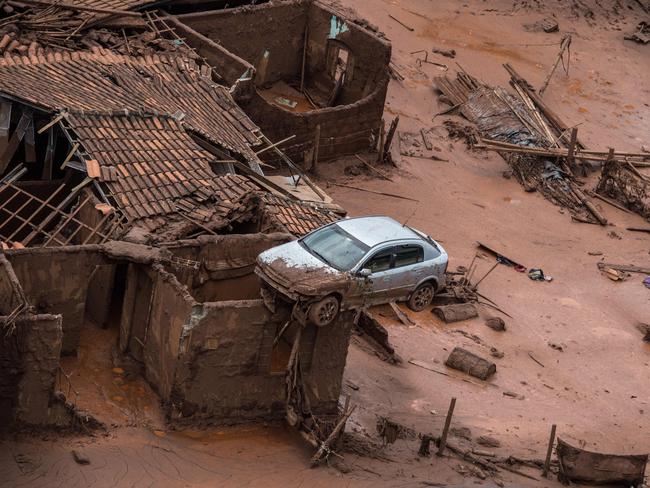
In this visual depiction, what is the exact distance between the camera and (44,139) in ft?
91.4

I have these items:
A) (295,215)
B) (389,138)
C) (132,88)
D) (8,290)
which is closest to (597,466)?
(295,215)

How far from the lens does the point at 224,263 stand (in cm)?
2383

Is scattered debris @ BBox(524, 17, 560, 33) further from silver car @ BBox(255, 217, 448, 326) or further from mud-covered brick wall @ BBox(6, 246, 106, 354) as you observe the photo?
mud-covered brick wall @ BBox(6, 246, 106, 354)

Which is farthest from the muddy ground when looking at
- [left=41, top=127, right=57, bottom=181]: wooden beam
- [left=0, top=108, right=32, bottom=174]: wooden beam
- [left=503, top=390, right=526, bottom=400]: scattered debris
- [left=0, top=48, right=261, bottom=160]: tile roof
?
[left=0, top=108, right=32, bottom=174]: wooden beam

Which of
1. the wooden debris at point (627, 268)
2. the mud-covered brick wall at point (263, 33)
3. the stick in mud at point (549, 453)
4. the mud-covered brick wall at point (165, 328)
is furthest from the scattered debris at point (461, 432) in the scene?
the mud-covered brick wall at point (263, 33)

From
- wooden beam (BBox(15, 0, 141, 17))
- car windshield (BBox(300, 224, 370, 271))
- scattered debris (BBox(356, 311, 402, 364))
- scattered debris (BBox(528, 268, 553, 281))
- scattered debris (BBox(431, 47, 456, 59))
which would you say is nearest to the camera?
car windshield (BBox(300, 224, 370, 271))

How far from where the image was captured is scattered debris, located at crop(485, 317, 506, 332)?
29.2 metres

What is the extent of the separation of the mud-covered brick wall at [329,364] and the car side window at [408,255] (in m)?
2.92

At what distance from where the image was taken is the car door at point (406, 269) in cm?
2581

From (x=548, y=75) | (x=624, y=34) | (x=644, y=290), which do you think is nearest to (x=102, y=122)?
(x=644, y=290)

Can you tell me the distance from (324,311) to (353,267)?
2195mm

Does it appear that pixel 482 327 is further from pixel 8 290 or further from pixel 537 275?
pixel 8 290

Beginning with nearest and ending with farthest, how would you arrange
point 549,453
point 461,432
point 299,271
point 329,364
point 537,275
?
point 299,271, point 329,364, point 549,453, point 461,432, point 537,275

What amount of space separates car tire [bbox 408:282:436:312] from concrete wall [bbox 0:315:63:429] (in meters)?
8.20
